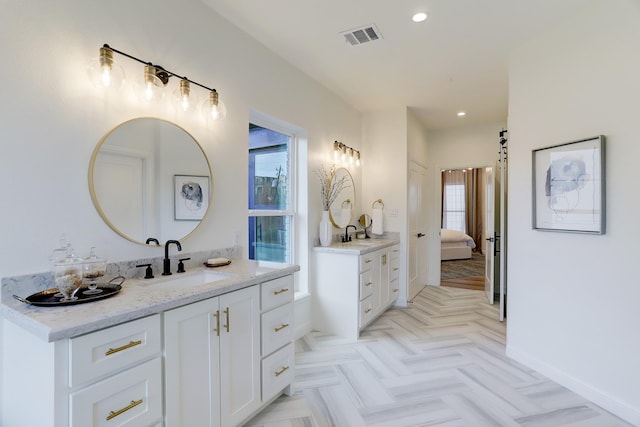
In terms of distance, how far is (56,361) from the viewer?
102 centimetres

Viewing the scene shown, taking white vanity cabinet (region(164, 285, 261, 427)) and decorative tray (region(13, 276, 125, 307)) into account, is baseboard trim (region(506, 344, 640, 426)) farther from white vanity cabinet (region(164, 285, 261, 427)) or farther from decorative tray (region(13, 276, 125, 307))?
decorative tray (region(13, 276, 125, 307))

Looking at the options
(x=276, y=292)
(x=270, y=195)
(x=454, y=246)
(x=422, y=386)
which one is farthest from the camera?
(x=454, y=246)

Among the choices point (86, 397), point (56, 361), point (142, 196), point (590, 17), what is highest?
point (590, 17)

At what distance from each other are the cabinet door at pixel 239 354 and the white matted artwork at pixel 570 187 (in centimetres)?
234

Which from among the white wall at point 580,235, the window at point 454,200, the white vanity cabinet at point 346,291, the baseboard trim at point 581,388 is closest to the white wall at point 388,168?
the white vanity cabinet at point 346,291

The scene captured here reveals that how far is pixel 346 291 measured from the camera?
3.28 meters

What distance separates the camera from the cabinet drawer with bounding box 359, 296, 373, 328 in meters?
3.27

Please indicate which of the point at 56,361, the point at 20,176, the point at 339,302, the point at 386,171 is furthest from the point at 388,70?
the point at 56,361

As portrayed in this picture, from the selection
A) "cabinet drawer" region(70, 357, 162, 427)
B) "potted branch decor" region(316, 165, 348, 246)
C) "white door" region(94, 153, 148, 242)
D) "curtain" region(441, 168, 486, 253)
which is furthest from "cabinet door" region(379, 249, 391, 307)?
"curtain" region(441, 168, 486, 253)

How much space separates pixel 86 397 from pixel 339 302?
2.48m

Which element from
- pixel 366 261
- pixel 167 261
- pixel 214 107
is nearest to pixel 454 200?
pixel 366 261

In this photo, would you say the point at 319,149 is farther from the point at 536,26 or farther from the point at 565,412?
the point at 565,412

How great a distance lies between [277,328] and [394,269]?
8.31ft

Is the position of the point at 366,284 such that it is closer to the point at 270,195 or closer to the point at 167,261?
the point at 270,195
